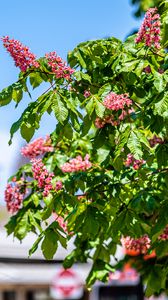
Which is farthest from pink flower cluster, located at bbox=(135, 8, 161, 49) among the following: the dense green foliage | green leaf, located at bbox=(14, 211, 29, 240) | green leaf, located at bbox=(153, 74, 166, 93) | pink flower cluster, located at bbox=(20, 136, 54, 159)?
green leaf, located at bbox=(14, 211, 29, 240)

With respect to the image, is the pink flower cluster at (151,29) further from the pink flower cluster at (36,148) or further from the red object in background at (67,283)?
the red object in background at (67,283)

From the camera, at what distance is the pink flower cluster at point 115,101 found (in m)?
4.09

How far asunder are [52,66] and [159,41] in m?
0.83

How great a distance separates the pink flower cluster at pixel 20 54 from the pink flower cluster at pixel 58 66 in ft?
0.37

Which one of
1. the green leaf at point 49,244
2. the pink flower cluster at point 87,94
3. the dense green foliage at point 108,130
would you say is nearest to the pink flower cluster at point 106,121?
the dense green foliage at point 108,130

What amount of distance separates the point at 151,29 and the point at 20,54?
3.28 feet

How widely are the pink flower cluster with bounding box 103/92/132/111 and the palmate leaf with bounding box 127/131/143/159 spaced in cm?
24

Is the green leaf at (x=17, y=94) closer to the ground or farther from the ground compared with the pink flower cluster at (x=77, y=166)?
farther from the ground

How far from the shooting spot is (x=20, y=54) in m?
4.14

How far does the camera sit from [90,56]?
4.52 m

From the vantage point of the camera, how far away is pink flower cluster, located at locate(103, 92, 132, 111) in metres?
4.09

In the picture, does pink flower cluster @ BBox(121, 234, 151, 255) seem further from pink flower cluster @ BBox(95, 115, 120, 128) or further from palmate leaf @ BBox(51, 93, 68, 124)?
palmate leaf @ BBox(51, 93, 68, 124)

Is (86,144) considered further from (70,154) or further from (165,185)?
(165,185)

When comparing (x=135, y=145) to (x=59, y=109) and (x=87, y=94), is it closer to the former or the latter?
(x=59, y=109)
